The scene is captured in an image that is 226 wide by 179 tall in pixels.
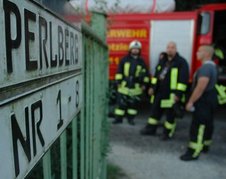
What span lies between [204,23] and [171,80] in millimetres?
1750

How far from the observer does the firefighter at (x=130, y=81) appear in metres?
5.81

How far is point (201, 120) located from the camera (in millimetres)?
4188

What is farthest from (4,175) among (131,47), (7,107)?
(131,47)

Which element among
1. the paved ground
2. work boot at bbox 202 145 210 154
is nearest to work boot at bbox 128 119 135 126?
the paved ground

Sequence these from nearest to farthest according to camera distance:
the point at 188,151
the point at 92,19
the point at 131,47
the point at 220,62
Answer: the point at 92,19, the point at 188,151, the point at 131,47, the point at 220,62

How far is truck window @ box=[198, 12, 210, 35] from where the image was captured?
599 centimetres

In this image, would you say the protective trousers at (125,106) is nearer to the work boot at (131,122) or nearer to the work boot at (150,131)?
the work boot at (131,122)

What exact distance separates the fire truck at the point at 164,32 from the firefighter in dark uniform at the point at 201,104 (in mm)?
1866

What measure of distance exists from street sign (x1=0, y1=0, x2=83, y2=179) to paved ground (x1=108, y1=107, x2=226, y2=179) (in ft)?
9.75

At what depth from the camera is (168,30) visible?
6090 millimetres

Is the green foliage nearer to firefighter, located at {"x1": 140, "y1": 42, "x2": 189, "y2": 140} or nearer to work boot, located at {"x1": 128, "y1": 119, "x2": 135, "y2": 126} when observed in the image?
firefighter, located at {"x1": 140, "y1": 42, "x2": 189, "y2": 140}

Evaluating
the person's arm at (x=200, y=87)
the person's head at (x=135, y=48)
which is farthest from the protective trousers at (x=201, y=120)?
the person's head at (x=135, y=48)

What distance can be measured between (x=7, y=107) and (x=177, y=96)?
4.51m

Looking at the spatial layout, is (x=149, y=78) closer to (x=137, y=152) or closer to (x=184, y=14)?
(x=184, y=14)
